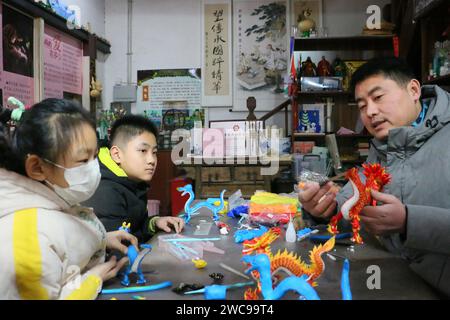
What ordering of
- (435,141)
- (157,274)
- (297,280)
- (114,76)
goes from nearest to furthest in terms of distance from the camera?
1. (297,280)
2. (157,274)
3. (435,141)
4. (114,76)

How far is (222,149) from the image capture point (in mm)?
3088

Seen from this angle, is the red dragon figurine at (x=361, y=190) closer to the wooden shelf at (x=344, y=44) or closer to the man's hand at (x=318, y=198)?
the man's hand at (x=318, y=198)

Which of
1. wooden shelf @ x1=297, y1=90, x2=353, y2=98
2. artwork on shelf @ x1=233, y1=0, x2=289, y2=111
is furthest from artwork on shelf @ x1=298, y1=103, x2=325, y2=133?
artwork on shelf @ x1=233, y1=0, x2=289, y2=111

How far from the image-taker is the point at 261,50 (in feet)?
13.6

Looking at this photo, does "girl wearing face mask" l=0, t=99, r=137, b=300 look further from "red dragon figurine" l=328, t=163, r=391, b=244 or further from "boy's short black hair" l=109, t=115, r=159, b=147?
"boy's short black hair" l=109, t=115, r=159, b=147

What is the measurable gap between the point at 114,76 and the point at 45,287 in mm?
4048

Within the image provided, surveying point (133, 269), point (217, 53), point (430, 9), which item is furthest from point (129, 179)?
point (217, 53)

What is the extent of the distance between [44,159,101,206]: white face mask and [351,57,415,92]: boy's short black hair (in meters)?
0.80

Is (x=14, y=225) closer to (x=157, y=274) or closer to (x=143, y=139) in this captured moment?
(x=157, y=274)

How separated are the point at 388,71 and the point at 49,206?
3.13 feet

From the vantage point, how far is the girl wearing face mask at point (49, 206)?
0.60 meters

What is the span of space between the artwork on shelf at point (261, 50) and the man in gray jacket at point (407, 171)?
303 centimetres

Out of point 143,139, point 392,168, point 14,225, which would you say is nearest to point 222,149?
point 143,139
